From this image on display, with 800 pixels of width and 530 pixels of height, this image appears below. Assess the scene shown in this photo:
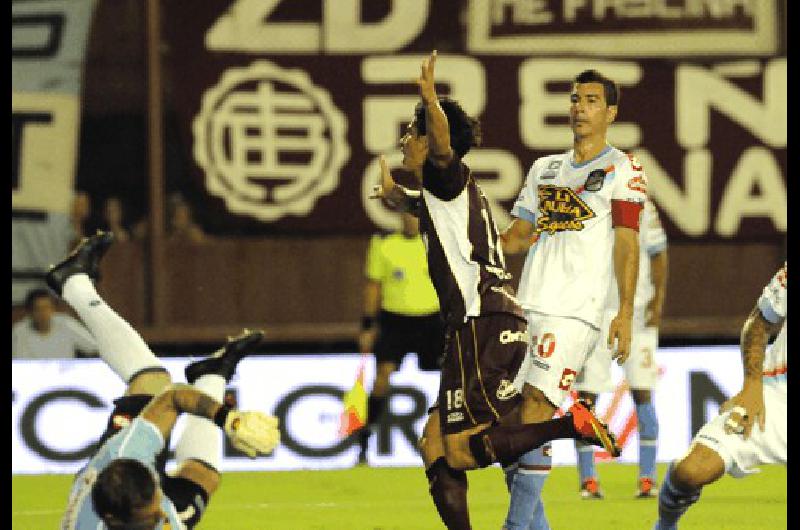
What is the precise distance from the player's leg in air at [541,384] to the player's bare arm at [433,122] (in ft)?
3.49

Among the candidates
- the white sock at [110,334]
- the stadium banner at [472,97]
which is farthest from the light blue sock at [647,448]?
the stadium banner at [472,97]

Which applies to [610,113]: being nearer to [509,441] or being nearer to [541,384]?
[541,384]

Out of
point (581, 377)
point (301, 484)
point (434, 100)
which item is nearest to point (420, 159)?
point (434, 100)

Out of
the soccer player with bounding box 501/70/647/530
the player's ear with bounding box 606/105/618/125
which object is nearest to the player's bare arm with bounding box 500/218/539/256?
the soccer player with bounding box 501/70/647/530

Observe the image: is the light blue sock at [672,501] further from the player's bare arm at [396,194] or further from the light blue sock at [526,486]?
the player's bare arm at [396,194]

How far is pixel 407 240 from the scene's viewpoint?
518 inches

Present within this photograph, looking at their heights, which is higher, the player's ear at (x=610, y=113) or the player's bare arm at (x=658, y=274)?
the player's ear at (x=610, y=113)

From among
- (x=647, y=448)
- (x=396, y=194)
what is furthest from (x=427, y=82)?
(x=647, y=448)

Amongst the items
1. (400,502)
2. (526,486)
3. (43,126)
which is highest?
(43,126)

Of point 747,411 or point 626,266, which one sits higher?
point 626,266

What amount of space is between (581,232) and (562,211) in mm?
124

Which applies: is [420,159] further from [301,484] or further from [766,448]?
[301,484]

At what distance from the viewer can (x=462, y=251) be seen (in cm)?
778

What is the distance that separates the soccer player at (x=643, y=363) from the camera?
35.7 ft
